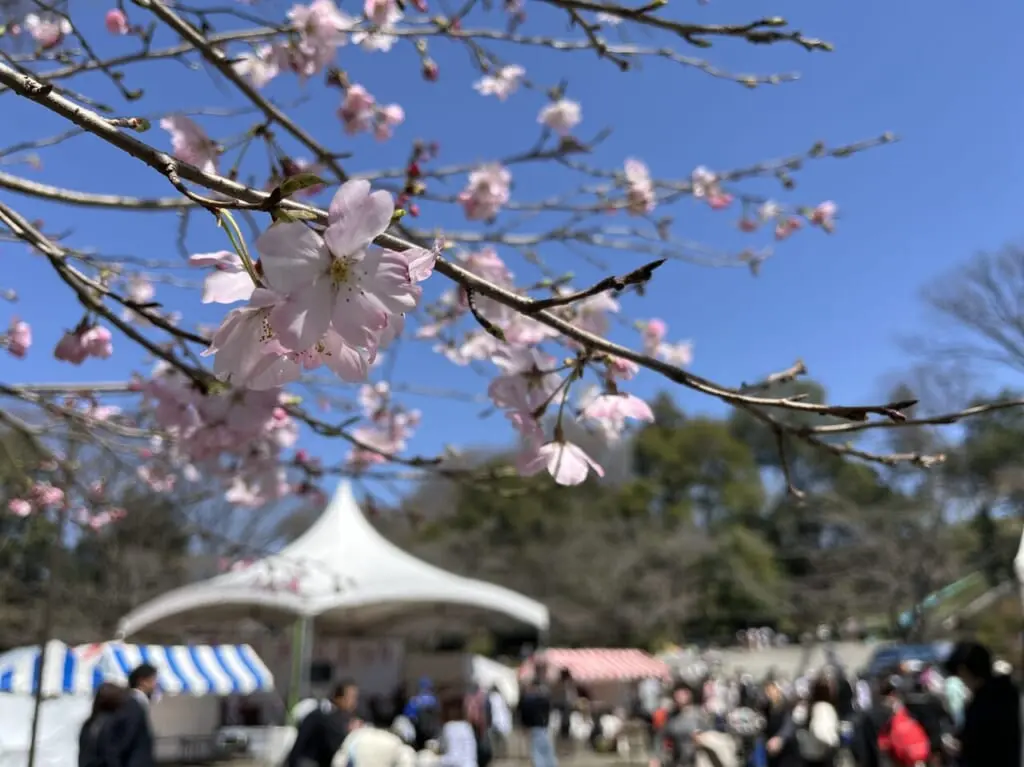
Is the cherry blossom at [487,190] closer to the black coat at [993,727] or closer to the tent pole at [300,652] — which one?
the black coat at [993,727]

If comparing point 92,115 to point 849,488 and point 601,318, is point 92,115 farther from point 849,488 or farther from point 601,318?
point 849,488

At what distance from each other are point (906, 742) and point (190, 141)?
13.7 feet

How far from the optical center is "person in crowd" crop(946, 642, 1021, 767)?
9.26 feet

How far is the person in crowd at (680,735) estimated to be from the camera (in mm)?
4746

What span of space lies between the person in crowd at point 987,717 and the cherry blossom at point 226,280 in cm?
312

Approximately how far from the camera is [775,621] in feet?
76.2

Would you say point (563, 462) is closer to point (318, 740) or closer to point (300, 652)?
point (318, 740)

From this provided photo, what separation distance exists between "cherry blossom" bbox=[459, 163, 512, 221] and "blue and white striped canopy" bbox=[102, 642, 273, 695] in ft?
15.4

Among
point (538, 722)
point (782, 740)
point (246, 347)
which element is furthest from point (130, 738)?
point (538, 722)

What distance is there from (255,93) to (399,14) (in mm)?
684

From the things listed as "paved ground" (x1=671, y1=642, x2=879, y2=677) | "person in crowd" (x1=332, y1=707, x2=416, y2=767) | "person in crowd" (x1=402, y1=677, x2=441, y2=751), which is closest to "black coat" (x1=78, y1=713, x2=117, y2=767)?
"person in crowd" (x1=332, y1=707, x2=416, y2=767)

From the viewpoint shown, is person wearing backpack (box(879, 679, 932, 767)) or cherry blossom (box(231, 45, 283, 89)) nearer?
cherry blossom (box(231, 45, 283, 89))

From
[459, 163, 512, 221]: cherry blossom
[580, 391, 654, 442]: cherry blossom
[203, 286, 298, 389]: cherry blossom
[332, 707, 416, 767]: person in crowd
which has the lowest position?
[332, 707, 416, 767]: person in crowd

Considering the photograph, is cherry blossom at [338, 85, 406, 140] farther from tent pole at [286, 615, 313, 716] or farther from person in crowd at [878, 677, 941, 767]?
tent pole at [286, 615, 313, 716]
